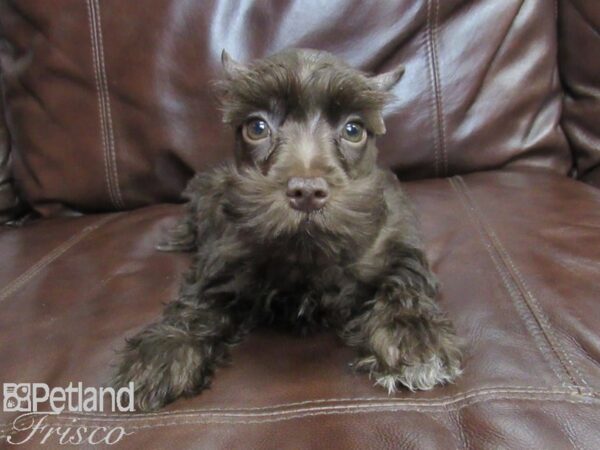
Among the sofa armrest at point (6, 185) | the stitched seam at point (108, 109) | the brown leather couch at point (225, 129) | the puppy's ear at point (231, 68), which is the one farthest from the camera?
the sofa armrest at point (6, 185)

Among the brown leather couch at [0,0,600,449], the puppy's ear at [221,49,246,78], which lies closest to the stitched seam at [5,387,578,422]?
the brown leather couch at [0,0,600,449]

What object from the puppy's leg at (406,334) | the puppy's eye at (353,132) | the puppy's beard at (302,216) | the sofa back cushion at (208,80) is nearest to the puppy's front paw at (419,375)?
the puppy's leg at (406,334)

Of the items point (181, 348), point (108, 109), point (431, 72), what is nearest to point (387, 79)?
point (431, 72)

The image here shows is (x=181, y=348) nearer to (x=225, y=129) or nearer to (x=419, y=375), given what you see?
(x=419, y=375)

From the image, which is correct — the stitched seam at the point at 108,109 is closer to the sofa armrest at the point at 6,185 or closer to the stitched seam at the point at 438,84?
the sofa armrest at the point at 6,185

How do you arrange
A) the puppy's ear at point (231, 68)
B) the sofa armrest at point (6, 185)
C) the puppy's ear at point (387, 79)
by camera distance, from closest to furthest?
1. the puppy's ear at point (231, 68)
2. the puppy's ear at point (387, 79)
3. the sofa armrest at point (6, 185)

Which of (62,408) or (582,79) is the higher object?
(582,79)
